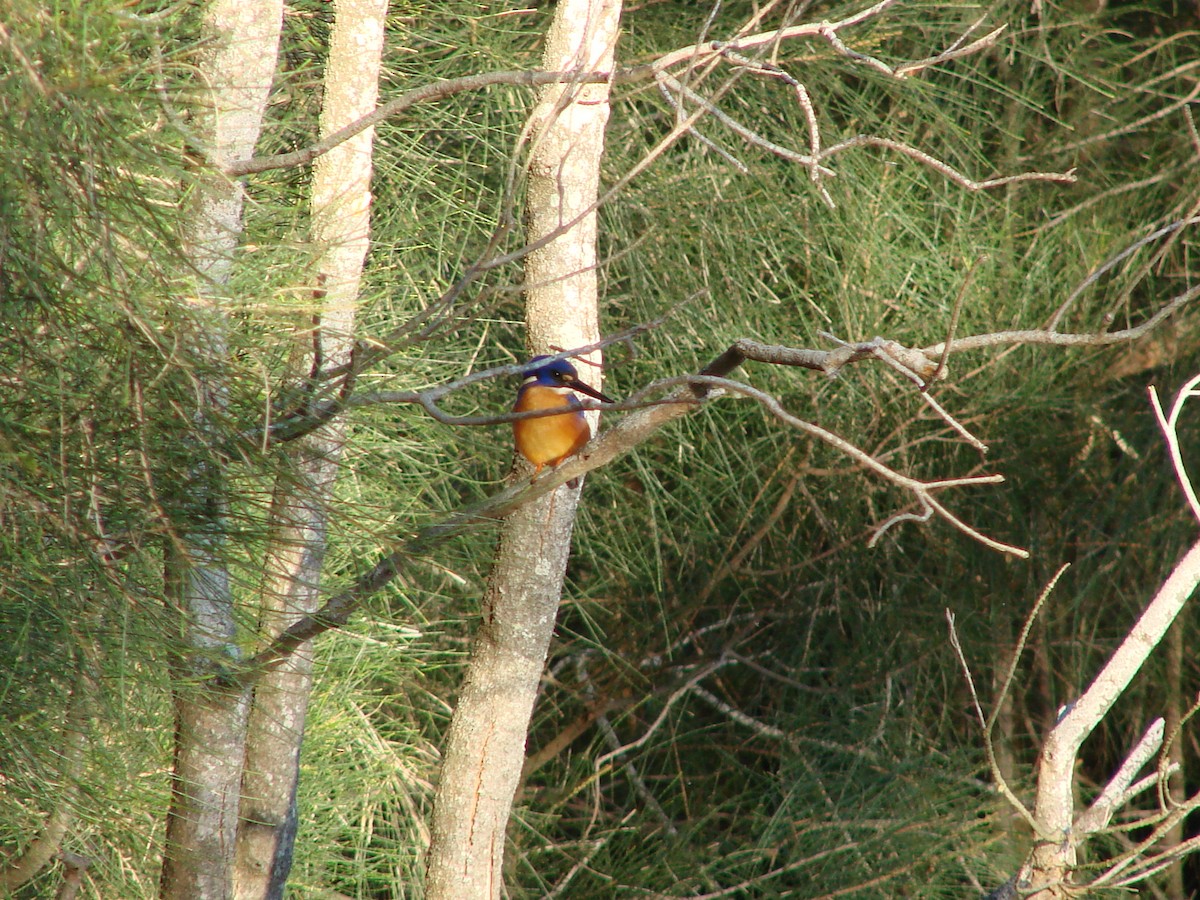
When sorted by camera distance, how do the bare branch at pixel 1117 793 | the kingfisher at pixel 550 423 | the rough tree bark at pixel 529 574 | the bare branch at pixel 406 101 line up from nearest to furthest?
the bare branch at pixel 1117 793 < the bare branch at pixel 406 101 < the kingfisher at pixel 550 423 < the rough tree bark at pixel 529 574

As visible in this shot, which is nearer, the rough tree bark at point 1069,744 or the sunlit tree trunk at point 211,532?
the rough tree bark at point 1069,744

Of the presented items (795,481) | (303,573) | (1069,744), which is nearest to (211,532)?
(303,573)

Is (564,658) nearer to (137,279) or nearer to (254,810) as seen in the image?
(254,810)

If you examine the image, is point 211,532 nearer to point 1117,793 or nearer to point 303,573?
point 303,573

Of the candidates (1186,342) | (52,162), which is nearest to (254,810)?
(52,162)

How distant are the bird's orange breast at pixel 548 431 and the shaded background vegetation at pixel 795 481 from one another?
78 centimetres

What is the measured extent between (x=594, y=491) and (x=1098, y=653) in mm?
1167

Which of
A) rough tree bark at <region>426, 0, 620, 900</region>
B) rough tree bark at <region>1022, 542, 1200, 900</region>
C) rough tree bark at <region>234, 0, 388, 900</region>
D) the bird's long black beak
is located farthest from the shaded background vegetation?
rough tree bark at <region>1022, 542, 1200, 900</region>

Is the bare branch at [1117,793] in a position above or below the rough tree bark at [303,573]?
below

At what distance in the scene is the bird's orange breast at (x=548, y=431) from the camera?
1.23 m

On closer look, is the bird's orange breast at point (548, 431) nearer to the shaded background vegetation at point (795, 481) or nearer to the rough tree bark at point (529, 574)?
the rough tree bark at point (529, 574)

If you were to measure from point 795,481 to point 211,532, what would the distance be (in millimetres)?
1573

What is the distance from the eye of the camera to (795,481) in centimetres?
250

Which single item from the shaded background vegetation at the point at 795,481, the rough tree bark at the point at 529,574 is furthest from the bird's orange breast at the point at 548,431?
the shaded background vegetation at the point at 795,481
